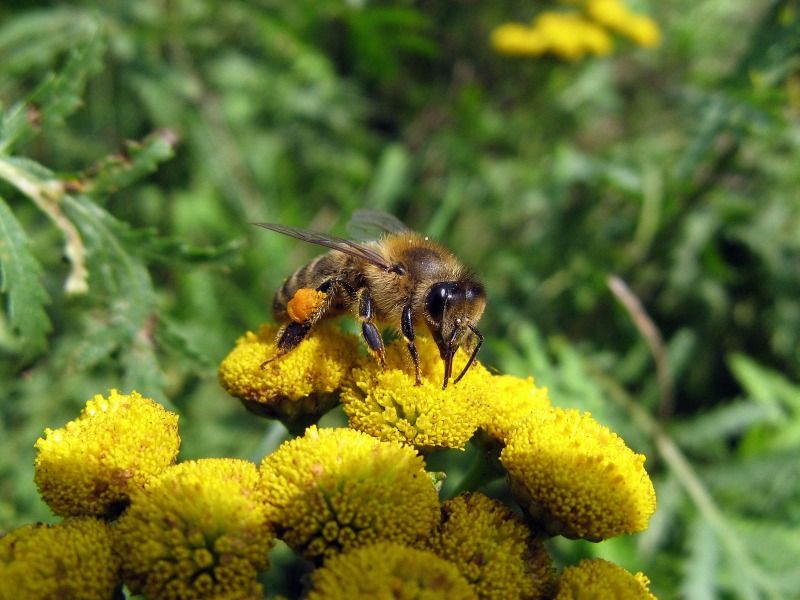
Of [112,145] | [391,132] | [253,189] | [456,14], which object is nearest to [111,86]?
[112,145]

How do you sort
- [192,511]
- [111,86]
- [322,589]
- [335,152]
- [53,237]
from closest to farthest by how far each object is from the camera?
[322,589] → [192,511] → [53,237] → [111,86] → [335,152]

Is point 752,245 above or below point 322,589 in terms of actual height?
above

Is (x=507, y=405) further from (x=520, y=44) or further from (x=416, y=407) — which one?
(x=520, y=44)

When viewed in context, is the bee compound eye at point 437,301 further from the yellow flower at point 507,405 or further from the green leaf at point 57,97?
the green leaf at point 57,97

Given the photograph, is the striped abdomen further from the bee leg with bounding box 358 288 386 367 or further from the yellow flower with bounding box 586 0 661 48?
the yellow flower with bounding box 586 0 661 48

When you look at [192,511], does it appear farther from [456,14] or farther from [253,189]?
[456,14]

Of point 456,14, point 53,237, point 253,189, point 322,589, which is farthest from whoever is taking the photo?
point 456,14

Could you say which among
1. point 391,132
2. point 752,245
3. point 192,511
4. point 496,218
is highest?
point 391,132
